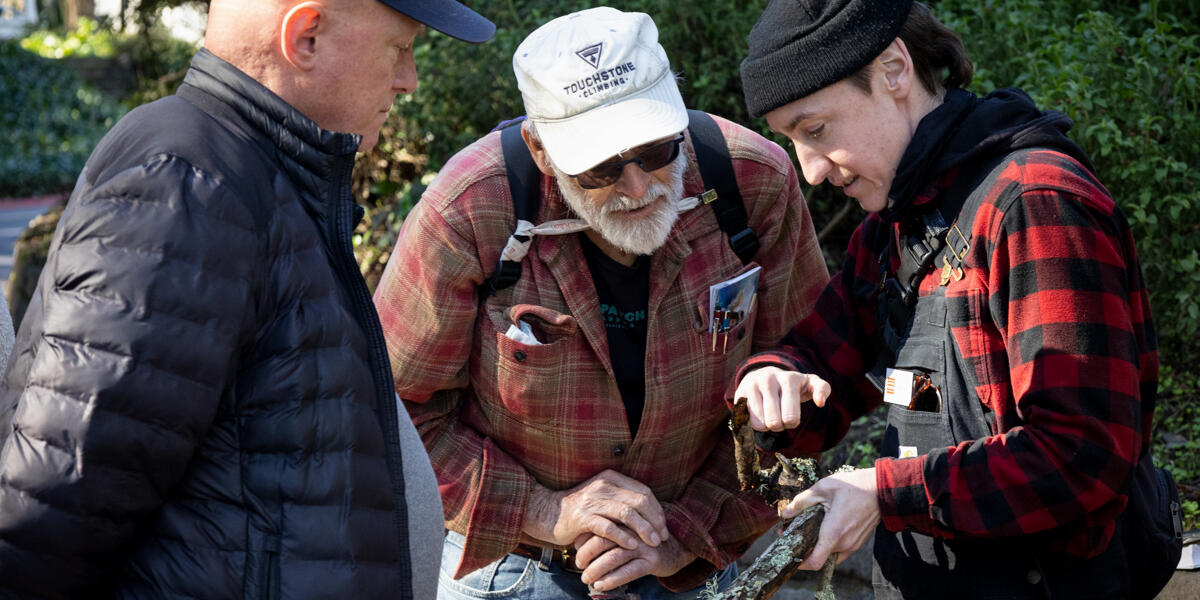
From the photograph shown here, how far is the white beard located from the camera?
7.98 feet

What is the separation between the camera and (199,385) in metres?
1.49

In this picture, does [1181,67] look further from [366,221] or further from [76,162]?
[76,162]

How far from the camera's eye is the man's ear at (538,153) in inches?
98.3

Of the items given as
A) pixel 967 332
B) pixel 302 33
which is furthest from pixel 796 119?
pixel 302 33

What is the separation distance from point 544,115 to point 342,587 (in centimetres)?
116

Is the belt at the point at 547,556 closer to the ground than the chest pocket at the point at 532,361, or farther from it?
closer to the ground

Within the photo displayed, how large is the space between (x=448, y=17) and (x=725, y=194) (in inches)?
36.4

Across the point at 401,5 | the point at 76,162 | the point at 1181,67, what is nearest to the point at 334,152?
the point at 401,5

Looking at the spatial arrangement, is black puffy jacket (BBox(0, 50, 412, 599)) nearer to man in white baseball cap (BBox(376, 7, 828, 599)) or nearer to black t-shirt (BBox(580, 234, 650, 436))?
man in white baseball cap (BBox(376, 7, 828, 599))

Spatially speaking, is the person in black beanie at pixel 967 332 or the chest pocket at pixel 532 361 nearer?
the person in black beanie at pixel 967 332

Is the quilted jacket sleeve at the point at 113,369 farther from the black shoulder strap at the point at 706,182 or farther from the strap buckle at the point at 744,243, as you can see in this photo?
the strap buckle at the point at 744,243

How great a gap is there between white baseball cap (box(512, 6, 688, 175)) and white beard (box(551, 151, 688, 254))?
109 millimetres

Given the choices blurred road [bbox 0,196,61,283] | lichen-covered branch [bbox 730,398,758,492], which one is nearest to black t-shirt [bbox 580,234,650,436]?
lichen-covered branch [bbox 730,398,758,492]

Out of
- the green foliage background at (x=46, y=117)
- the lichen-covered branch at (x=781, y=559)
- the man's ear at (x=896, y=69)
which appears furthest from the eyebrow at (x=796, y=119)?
the green foliage background at (x=46, y=117)
